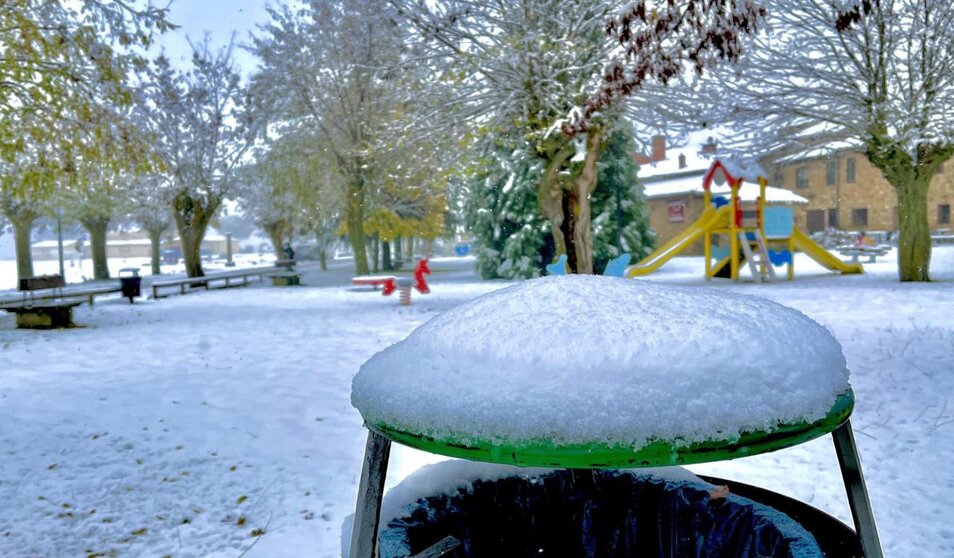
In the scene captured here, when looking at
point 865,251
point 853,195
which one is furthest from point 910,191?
point 853,195

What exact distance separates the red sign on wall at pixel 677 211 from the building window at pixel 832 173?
14.0 m

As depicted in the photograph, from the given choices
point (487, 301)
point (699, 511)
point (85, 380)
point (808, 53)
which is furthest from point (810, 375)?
point (808, 53)

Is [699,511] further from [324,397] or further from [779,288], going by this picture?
[779,288]

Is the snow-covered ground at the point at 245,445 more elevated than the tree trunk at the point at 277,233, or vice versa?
the tree trunk at the point at 277,233

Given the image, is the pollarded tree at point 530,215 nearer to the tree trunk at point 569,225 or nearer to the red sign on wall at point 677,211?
the tree trunk at point 569,225

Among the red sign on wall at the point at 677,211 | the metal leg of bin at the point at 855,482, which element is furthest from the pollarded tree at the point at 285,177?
the metal leg of bin at the point at 855,482

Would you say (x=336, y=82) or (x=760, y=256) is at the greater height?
(x=336, y=82)

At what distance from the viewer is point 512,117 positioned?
14.2 m

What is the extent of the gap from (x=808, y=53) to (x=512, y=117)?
25.0 ft

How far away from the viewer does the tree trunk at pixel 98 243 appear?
34438 millimetres

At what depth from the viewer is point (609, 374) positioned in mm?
1306

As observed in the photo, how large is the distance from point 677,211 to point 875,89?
2333 cm

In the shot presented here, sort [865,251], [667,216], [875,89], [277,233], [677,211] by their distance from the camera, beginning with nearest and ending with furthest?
[875,89] < [865,251] < [677,211] < [667,216] < [277,233]

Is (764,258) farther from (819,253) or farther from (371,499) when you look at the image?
(371,499)
